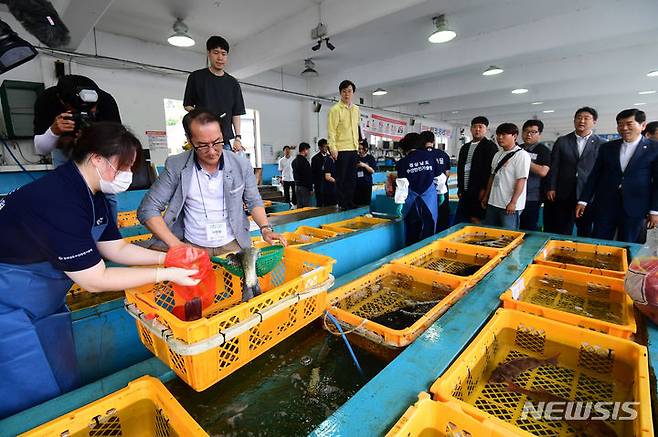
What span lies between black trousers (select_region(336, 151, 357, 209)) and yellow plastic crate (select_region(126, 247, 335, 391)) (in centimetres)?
294

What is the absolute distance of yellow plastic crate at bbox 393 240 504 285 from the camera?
6.56 ft

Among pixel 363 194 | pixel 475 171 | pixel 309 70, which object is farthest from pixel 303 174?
pixel 475 171

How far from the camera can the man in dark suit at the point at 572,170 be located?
3303 millimetres

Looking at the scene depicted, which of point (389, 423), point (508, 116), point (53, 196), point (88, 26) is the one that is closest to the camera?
point (389, 423)

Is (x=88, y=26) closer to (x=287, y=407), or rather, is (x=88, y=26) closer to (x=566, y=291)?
(x=287, y=407)

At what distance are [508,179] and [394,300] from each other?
79.5 inches

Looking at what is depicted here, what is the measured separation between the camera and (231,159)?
5.44ft

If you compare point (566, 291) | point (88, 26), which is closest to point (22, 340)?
point (566, 291)

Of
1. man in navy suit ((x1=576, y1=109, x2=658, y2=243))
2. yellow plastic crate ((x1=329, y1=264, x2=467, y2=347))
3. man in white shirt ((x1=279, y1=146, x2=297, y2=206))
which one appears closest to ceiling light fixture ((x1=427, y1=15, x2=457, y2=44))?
man in navy suit ((x1=576, y1=109, x2=658, y2=243))

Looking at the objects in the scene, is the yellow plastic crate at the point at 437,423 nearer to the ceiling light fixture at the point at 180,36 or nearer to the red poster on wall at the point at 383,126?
the ceiling light fixture at the point at 180,36

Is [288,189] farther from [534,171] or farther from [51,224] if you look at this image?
[51,224]

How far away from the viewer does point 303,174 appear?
6.67m

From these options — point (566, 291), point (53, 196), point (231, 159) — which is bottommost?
point (566, 291)

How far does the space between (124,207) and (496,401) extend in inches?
183
